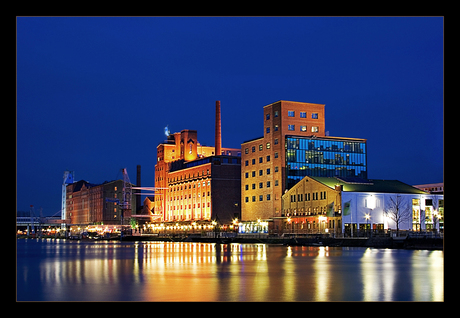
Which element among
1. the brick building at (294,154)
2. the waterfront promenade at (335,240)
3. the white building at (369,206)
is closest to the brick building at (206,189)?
the waterfront promenade at (335,240)

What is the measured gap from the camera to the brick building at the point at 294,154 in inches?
4771

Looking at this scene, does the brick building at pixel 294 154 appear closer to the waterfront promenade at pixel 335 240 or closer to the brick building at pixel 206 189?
the waterfront promenade at pixel 335 240

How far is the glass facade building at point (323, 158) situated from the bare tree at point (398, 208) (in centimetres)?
2294

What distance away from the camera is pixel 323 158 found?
405 ft

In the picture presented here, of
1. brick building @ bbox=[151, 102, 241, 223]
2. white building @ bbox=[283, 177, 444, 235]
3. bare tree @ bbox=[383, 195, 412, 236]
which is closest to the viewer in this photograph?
white building @ bbox=[283, 177, 444, 235]

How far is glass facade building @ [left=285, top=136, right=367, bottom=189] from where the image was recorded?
398 feet

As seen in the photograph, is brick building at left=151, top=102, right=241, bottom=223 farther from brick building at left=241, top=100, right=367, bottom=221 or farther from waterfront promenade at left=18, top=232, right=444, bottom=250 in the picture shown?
brick building at left=241, top=100, right=367, bottom=221

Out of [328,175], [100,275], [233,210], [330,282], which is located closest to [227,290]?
[330,282]

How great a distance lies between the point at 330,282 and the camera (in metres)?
29.9

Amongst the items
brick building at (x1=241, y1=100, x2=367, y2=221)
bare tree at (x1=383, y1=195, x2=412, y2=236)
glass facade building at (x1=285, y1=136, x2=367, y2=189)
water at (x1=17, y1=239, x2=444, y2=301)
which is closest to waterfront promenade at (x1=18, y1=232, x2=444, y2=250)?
brick building at (x1=241, y1=100, x2=367, y2=221)

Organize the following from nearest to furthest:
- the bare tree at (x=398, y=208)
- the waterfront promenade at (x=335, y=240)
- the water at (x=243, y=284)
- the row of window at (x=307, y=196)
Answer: the water at (x=243, y=284) → the waterfront promenade at (x=335, y=240) → the bare tree at (x=398, y=208) → the row of window at (x=307, y=196)

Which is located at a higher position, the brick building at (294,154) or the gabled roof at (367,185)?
the brick building at (294,154)

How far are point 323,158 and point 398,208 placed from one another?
92.0 ft

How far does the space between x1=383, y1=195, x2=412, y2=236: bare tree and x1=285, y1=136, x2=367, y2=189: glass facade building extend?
22.9 metres
